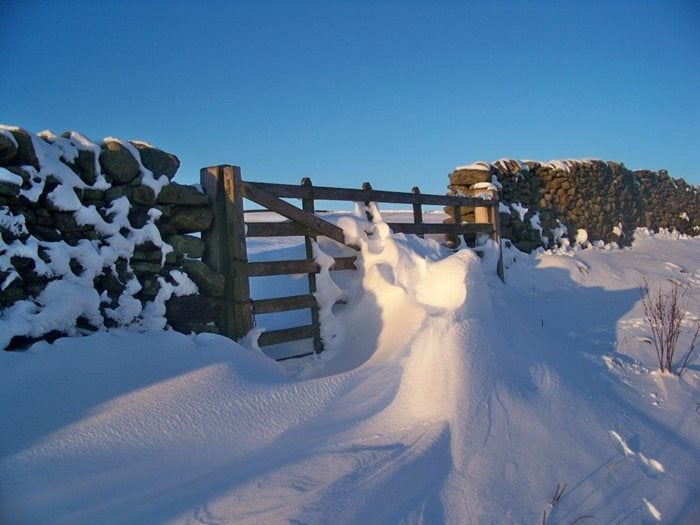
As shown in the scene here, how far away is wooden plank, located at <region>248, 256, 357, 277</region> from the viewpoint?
5.19 meters

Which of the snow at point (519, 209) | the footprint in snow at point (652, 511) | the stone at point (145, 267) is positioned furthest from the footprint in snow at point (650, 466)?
the snow at point (519, 209)

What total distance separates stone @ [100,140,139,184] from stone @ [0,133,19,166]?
725 millimetres

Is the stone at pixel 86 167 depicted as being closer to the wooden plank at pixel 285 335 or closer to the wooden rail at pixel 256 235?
the wooden rail at pixel 256 235

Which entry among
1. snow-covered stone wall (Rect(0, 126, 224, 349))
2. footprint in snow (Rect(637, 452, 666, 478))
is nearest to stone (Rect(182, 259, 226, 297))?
snow-covered stone wall (Rect(0, 126, 224, 349))

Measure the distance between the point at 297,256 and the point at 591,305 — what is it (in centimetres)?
462

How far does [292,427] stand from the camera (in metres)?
3.27

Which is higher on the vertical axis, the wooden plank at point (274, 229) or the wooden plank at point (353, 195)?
the wooden plank at point (353, 195)

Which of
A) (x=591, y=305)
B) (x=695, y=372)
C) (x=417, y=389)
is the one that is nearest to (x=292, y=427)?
(x=417, y=389)

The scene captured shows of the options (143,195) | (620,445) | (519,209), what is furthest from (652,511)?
(519,209)

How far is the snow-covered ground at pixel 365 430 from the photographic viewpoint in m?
2.52

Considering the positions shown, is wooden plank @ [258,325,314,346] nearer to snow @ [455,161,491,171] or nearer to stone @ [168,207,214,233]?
stone @ [168,207,214,233]

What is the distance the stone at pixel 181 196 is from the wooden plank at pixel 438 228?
97.4 inches

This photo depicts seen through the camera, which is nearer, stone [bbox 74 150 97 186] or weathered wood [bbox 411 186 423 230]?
stone [bbox 74 150 97 186]

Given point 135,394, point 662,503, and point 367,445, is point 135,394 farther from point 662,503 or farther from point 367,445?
point 662,503
